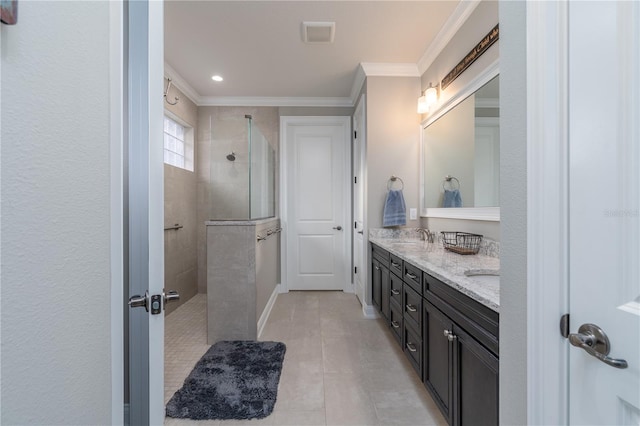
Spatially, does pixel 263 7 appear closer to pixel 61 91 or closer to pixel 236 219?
pixel 236 219

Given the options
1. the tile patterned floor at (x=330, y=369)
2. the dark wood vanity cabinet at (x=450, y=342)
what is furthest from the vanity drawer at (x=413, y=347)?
the tile patterned floor at (x=330, y=369)

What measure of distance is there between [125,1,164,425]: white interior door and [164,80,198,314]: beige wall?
244cm

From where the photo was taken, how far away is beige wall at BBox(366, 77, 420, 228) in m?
2.93

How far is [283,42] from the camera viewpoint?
253 cm

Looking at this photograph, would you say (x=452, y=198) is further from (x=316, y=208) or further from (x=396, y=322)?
(x=316, y=208)

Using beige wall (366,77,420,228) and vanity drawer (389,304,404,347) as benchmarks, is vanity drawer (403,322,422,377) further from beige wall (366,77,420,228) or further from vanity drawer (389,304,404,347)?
beige wall (366,77,420,228)

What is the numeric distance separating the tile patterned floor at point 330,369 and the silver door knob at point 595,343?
1.24m

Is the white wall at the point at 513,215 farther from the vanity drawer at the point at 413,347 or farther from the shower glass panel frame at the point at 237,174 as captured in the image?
the shower glass panel frame at the point at 237,174

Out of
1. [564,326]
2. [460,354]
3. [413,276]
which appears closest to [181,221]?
[413,276]

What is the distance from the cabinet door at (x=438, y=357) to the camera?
1.29 meters

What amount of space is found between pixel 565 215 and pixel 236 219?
7.43 ft

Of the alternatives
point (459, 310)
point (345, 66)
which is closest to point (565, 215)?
point (459, 310)

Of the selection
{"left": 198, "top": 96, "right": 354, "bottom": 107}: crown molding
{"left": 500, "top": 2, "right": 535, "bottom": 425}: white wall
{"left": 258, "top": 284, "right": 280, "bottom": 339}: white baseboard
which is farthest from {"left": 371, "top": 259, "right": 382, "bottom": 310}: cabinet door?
{"left": 198, "top": 96, "right": 354, "bottom": 107}: crown molding

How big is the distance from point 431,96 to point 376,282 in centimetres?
187
